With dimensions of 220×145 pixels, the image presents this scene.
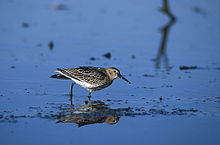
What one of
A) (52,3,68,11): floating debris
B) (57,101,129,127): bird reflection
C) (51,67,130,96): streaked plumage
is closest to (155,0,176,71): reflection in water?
(51,67,130,96): streaked plumage

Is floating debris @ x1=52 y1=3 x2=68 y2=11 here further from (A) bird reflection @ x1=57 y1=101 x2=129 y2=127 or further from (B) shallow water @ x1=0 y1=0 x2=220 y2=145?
(A) bird reflection @ x1=57 y1=101 x2=129 y2=127

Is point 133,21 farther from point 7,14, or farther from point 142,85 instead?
point 142,85

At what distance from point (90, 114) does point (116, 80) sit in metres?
3.71

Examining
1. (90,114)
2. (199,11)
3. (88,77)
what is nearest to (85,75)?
(88,77)

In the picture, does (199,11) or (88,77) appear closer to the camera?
(88,77)

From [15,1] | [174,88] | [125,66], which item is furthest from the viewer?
[15,1]

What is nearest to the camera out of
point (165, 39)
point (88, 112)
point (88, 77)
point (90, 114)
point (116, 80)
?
point (90, 114)

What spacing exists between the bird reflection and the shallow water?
2cm

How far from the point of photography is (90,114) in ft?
28.6

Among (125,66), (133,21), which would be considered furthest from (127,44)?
(133,21)

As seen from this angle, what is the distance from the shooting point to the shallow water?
7957 mm

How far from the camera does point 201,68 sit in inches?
557

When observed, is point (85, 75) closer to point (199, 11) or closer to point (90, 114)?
point (90, 114)

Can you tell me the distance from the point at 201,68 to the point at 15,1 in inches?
617
